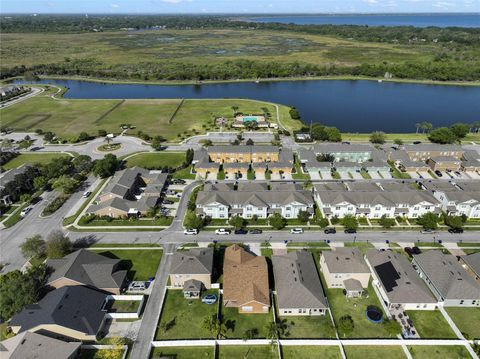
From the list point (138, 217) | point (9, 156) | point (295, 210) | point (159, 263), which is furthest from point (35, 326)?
point (9, 156)

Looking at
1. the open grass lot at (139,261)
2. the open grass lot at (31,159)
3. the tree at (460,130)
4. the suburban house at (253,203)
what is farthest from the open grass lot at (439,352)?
the open grass lot at (31,159)

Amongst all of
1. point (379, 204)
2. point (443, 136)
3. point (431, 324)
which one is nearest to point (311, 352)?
point (431, 324)

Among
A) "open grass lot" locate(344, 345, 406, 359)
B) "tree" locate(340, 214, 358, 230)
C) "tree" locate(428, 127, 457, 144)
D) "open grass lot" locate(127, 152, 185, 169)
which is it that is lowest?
"open grass lot" locate(127, 152, 185, 169)

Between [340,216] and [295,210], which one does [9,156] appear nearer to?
[295,210]

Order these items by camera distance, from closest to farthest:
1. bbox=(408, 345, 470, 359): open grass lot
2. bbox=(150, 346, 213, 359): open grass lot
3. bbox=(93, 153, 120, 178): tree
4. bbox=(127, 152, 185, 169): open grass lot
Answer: bbox=(408, 345, 470, 359): open grass lot, bbox=(150, 346, 213, 359): open grass lot, bbox=(93, 153, 120, 178): tree, bbox=(127, 152, 185, 169): open grass lot

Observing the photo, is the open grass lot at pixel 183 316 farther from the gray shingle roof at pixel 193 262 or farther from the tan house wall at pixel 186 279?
the gray shingle roof at pixel 193 262

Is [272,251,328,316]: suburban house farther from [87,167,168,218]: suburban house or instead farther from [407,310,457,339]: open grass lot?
[87,167,168,218]: suburban house

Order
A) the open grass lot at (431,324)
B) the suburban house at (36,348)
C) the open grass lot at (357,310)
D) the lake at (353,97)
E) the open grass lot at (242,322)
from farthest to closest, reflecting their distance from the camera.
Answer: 1. the lake at (353,97)
2. the open grass lot at (242,322)
3. the open grass lot at (357,310)
4. the open grass lot at (431,324)
5. the suburban house at (36,348)

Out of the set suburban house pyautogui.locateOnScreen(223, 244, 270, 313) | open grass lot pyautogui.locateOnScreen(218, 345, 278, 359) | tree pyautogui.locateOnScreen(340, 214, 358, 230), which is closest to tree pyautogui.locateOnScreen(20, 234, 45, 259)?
suburban house pyautogui.locateOnScreen(223, 244, 270, 313)
